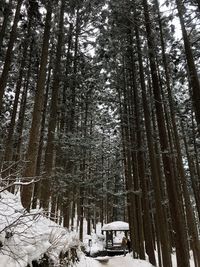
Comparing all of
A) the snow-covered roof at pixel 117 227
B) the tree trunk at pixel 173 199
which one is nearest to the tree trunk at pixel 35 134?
the tree trunk at pixel 173 199

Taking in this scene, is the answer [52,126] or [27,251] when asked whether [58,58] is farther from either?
[27,251]

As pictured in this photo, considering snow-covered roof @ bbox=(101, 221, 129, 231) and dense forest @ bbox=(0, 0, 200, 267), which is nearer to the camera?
dense forest @ bbox=(0, 0, 200, 267)

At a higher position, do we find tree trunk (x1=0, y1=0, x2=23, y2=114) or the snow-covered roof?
tree trunk (x1=0, y1=0, x2=23, y2=114)

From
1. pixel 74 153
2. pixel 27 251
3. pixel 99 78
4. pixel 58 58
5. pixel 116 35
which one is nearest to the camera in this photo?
pixel 27 251

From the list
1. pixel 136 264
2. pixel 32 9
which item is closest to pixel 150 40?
pixel 32 9

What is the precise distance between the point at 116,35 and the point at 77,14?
17.5 feet

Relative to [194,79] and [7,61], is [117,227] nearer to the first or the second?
[7,61]

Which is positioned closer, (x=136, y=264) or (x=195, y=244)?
(x=195, y=244)

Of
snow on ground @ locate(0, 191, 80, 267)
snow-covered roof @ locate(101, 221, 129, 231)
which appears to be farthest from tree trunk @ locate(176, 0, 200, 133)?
snow-covered roof @ locate(101, 221, 129, 231)

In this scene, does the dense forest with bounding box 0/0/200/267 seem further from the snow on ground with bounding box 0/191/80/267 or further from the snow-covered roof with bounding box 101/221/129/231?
the snow-covered roof with bounding box 101/221/129/231

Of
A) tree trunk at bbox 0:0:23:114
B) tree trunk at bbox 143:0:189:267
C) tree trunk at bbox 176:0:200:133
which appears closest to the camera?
tree trunk at bbox 176:0:200:133

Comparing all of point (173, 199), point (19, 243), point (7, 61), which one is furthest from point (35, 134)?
point (19, 243)

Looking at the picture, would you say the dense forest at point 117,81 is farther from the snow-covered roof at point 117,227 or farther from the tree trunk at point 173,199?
the snow-covered roof at point 117,227

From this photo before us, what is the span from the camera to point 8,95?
58.1ft
